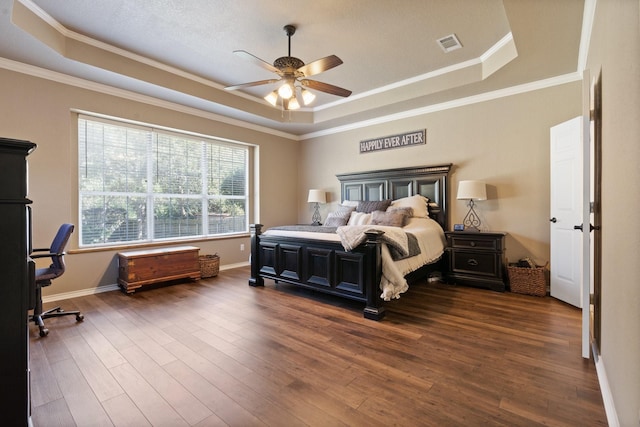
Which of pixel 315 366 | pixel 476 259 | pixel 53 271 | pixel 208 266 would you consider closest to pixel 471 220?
pixel 476 259

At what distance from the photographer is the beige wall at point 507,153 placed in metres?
3.85

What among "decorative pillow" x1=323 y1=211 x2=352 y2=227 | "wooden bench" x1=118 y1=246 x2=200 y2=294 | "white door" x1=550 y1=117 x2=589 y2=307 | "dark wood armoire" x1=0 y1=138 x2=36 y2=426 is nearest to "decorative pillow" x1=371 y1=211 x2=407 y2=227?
"decorative pillow" x1=323 y1=211 x2=352 y2=227

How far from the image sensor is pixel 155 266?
4.07 meters

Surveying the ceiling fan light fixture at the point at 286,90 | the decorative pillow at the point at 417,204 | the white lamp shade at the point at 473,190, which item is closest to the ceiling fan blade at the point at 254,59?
the ceiling fan light fixture at the point at 286,90

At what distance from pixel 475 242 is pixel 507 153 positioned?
1.33 m

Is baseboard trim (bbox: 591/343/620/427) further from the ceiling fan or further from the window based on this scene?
the window

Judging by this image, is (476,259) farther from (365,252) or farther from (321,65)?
(321,65)

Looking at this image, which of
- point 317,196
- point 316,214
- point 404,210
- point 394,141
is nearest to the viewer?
point 404,210

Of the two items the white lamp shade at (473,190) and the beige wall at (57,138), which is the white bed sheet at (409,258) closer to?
the white lamp shade at (473,190)

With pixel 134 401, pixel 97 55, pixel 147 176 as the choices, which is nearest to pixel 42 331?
pixel 134 401

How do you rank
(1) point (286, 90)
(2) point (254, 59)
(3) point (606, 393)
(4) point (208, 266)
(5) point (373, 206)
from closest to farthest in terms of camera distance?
(3) point (606, 393), (2) point (254, 59), (1) point (286, 90), (4) point (208, 266), (5) point (373, 206)

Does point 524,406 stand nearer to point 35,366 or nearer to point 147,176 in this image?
point 35,366

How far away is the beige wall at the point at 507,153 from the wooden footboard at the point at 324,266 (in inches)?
88.4

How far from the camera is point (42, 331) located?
2562 mm
